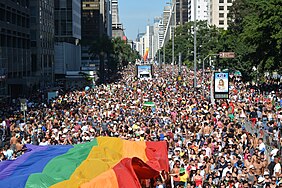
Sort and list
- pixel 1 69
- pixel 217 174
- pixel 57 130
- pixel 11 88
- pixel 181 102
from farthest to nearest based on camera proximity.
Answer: pixel 11 88 < pixel 1 69 < pixel 181 102 < pixel 57 130 < pixel 217 174

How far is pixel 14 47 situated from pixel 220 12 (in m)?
102

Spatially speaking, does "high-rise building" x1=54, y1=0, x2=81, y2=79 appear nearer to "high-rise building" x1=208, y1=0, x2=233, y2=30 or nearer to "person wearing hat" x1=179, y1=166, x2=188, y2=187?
"high-rise building" x1=208, y1=0, x2=233, y2=30

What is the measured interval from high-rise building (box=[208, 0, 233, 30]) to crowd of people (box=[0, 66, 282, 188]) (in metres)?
116

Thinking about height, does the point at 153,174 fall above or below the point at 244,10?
below

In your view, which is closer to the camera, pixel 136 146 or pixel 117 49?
pixel 136 146

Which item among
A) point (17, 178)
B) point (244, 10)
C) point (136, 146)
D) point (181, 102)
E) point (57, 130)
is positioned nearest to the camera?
point (17, 178)

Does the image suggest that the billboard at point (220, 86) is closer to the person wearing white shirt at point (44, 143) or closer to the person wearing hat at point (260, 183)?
the person wearing white shirt at point (44, 143)

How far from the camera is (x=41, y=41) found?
76.9 m

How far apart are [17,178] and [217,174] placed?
721 centimetres

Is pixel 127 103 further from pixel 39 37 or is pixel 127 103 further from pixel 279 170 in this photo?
pixel 39 37

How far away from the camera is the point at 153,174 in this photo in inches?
516

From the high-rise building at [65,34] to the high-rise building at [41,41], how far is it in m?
8.26

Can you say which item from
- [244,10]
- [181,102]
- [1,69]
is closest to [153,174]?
[181,102]

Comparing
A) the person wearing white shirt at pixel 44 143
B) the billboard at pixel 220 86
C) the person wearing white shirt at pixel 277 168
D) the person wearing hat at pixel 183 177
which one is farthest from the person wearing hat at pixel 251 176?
the billboard at pixel 220 86
